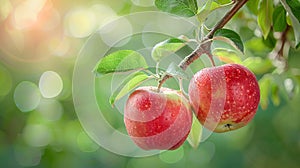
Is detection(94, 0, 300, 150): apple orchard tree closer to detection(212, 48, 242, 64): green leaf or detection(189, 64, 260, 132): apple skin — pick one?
detection(189, 64, 260, 132): apple skin

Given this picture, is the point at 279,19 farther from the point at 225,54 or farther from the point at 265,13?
the point at 225,54

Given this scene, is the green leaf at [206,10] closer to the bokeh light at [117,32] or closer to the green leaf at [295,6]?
the green leaf at [295,6]

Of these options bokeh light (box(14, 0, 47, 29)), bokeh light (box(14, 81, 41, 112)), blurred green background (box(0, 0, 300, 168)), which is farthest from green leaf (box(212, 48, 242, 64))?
bokeh light (box(14, 81, 41, 112))

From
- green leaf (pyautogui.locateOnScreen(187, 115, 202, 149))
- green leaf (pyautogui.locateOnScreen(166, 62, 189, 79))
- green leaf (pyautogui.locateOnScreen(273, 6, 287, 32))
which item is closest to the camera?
green leaf (pyautogui.locateOnScreen(166, 62, 189, 79))

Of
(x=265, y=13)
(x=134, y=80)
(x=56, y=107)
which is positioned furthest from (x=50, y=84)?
(x=134, y=80)

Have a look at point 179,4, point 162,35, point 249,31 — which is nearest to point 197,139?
point 179,4
